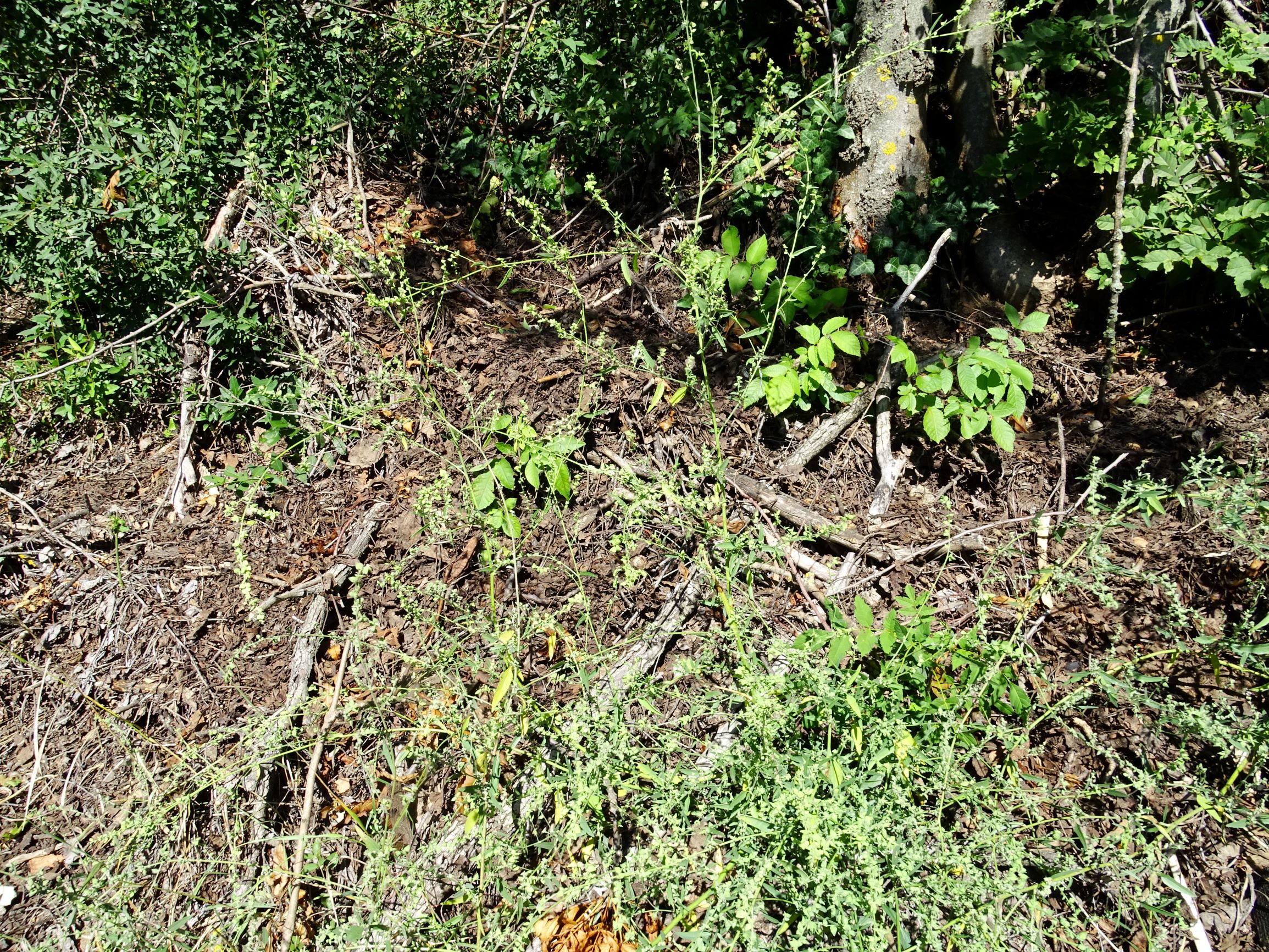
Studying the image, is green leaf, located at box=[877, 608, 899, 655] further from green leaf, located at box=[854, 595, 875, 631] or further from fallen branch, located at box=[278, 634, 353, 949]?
fallen branch, located at box=[278, 634, 353, 949]

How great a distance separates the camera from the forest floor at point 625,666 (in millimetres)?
2049

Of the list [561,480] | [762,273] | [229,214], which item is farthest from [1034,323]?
[229,214]

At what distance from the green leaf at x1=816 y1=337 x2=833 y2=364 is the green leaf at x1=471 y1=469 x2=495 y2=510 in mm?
1252

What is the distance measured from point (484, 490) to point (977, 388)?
68.1 inches

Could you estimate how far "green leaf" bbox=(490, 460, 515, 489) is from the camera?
112 inches

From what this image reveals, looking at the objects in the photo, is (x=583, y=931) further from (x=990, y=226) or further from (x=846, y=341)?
(x=990, y=226)

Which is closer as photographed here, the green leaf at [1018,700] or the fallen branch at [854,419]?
the green leaf at [1018,700]

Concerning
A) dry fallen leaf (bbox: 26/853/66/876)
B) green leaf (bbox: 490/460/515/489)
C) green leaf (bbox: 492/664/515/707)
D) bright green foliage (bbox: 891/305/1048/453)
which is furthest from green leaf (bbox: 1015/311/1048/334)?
dry fallen leaf (bbox: 26/853/66/876)

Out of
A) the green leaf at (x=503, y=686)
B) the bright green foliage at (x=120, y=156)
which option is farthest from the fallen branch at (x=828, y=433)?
the bright green foliage at (x=120, y=156)

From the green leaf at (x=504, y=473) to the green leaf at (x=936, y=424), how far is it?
4.77ft

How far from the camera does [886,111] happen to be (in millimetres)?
3184

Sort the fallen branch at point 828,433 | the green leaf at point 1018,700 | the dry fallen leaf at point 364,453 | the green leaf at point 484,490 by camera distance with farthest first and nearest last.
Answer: the dry fallen leaf at point 364,453, the fallen branch at point 828,433, the green leaf at point 484,490, the green leaf at point 1018,700

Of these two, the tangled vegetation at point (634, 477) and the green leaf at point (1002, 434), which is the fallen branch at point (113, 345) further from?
the green leaf at point (1002, 434)

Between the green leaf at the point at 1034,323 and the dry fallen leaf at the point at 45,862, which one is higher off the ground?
the green leaf at the point at 1034,323
